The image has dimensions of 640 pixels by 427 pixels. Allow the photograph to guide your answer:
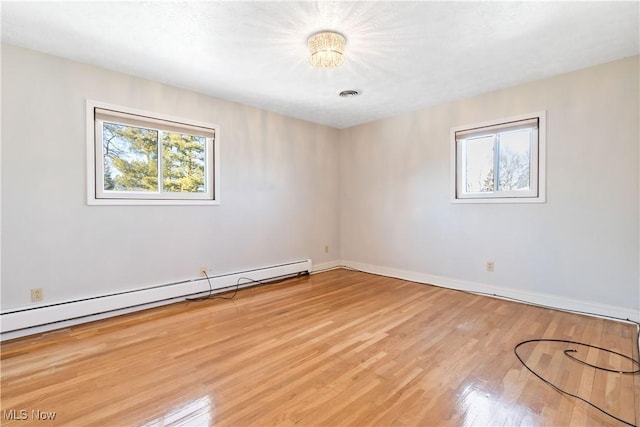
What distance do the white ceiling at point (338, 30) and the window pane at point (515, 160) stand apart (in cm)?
59

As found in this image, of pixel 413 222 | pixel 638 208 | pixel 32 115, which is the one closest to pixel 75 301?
pixel 32 115

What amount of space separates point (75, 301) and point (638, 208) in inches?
202

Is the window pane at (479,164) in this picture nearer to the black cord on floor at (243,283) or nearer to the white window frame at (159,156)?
the black cord on floor at (243,283)

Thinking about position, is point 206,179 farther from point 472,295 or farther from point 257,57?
point 472,295

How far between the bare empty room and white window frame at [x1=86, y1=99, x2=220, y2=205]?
0.07 feet

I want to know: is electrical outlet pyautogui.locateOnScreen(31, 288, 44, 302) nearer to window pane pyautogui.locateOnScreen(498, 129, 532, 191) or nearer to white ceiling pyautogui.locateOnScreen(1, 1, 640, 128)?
white ceiling pyautogui.locateOnScreen(1, 1, 640, 128)

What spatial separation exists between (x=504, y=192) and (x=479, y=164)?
0.48m

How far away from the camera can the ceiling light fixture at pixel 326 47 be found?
7.36ft

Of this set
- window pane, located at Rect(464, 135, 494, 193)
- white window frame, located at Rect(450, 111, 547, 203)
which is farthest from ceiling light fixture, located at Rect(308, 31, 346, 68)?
window pane, located at Rect(464, 135, 494, 193)

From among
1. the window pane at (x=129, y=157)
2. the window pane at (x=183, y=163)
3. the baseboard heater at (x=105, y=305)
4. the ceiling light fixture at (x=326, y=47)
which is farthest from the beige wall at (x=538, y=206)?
the window pane at (x=129, y=157)

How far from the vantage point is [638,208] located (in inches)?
105

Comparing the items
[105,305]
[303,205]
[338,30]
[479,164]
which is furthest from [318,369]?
[479,164]

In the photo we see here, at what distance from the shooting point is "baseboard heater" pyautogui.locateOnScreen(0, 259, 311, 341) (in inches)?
94.7

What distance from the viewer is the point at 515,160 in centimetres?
343
